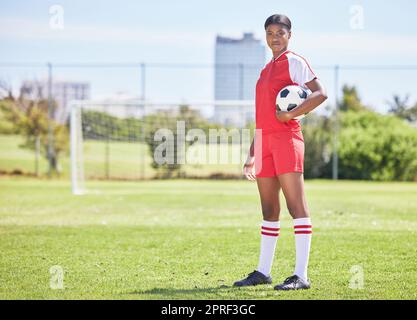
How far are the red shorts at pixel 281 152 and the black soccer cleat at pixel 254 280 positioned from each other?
83cm

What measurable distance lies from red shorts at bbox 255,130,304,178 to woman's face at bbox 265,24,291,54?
0.68 meters

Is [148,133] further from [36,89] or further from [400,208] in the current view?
[400,208]

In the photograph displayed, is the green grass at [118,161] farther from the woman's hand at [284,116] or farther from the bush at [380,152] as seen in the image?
the woman's hand at [284,116]

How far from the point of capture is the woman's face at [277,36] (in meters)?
5.72

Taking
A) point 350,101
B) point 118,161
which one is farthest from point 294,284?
point 350,101

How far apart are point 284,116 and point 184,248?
3.10 m

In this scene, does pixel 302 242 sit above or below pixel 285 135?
below

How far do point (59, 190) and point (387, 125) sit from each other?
11790mm

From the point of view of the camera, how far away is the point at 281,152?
5652 mm

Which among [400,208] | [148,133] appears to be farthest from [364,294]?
[148,133]
